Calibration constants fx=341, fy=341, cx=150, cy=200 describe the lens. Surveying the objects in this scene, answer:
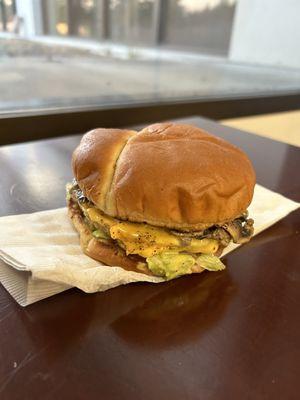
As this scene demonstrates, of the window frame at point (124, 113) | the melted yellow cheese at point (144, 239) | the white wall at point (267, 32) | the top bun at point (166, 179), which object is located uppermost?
the white wall at point (267, 32)

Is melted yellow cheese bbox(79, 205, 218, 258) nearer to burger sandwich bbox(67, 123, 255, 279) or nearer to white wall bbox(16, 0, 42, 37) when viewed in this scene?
burger sandwich bbox(67, 123, 255, 279)

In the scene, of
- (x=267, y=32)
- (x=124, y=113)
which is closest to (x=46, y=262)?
(x=124, y=113)

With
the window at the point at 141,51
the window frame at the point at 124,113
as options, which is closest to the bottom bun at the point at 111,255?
the window frame at the point at 124,113

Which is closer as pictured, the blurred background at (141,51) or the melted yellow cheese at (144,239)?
the melted yellow cheese at (144,239)

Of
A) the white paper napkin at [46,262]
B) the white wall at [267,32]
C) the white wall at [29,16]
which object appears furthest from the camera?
the white wall at [267,32]

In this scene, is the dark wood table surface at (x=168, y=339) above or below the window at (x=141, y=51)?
below

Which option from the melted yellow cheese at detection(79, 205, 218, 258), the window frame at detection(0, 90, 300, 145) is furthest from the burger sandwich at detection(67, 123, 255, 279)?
the window frame at detection(0, 90, 300, 145)

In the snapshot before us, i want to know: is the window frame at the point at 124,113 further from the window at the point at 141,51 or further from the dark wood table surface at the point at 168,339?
the dark wood table surface at the point at 168,339
